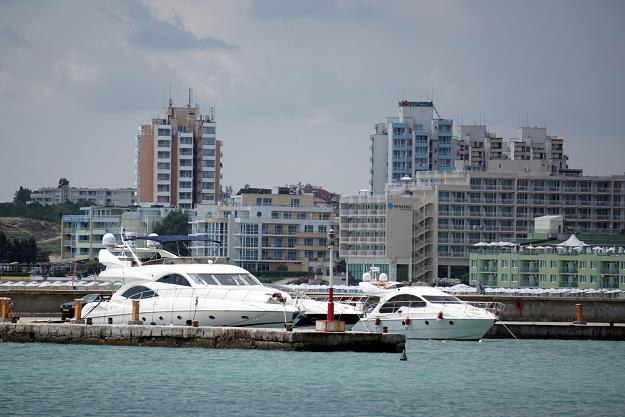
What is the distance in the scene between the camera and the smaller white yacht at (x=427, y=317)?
59875 mm

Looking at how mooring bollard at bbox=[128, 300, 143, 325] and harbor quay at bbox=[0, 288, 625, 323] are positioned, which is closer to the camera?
mooring bollard at bbox=[128, 300, 143, 325]

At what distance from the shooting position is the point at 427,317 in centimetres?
5975

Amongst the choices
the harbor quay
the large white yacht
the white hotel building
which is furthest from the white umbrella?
the large white yacht

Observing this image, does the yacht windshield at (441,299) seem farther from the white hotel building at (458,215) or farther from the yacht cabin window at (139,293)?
the white hotel building at (458,215)

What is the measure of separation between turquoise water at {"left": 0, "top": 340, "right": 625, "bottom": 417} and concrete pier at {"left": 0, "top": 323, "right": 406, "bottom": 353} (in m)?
0.30

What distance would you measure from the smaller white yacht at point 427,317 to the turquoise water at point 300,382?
2827mm

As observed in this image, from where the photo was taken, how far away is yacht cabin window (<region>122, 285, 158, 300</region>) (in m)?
57.3

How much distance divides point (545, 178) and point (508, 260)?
112 ft

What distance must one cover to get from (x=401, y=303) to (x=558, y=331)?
19.1 feet

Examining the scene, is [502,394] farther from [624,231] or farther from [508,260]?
[624,231]

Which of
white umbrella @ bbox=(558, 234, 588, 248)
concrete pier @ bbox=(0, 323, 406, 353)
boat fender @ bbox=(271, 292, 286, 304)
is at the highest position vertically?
white umbrella @ bbox=(558, 234, 588, 248)

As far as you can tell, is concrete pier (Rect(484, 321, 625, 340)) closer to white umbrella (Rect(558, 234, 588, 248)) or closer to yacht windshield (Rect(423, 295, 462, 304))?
yacht windshield (Rect(423, 295, 462, 304))

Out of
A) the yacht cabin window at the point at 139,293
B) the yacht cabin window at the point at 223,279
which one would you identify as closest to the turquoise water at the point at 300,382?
the yacht cabin window at the point at 139,293

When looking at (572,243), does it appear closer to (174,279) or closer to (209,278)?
(209,278)
